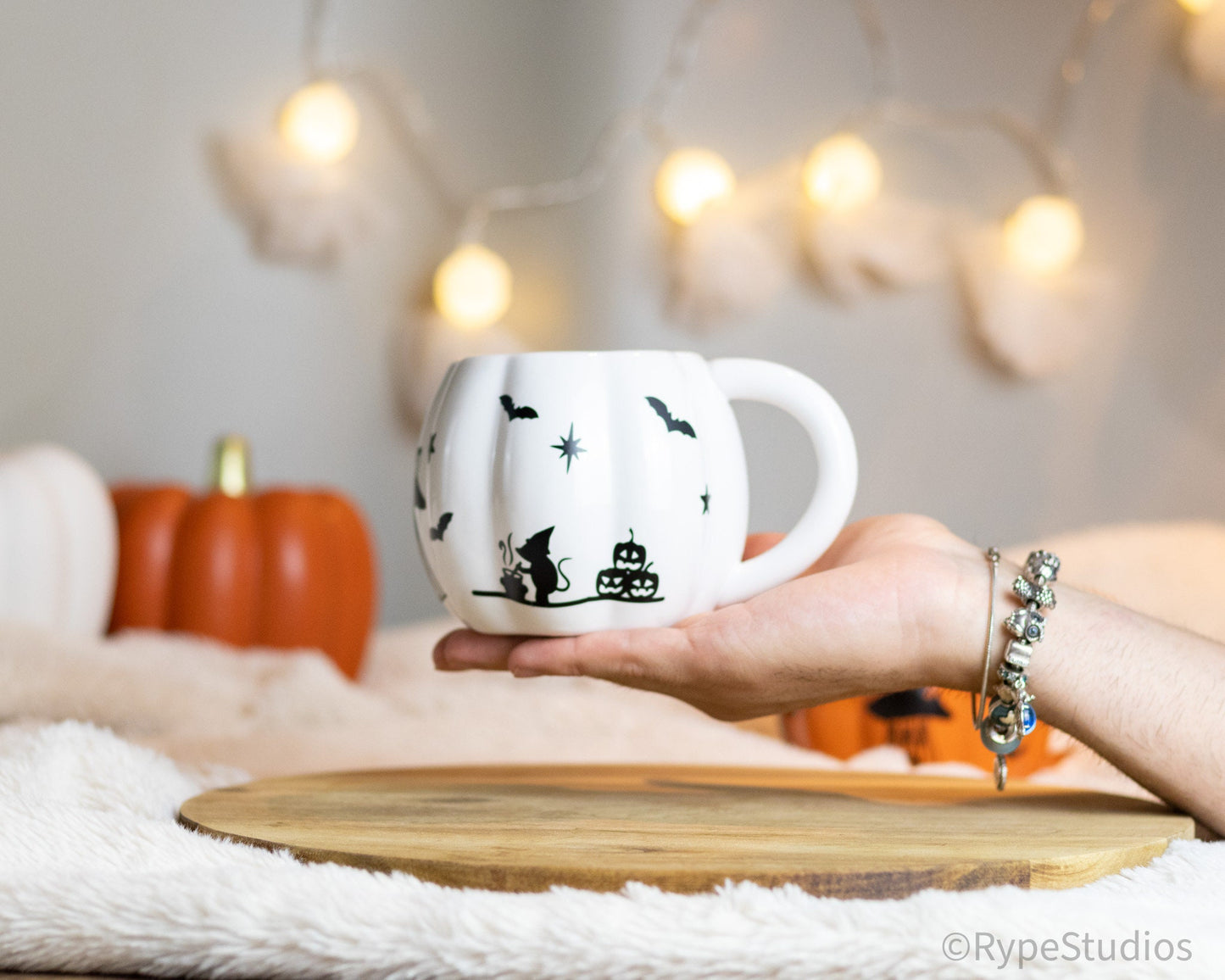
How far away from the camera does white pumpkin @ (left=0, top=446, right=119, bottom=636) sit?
1.37m

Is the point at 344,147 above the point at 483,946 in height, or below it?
above

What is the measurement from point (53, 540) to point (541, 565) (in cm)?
101

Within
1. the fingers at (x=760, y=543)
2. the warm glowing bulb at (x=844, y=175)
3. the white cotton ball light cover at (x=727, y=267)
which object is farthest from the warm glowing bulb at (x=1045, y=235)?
the fingers at (x=760, y=543)

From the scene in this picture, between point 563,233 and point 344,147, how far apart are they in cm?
41

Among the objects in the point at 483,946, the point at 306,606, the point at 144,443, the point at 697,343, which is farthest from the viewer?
the point at 697,343

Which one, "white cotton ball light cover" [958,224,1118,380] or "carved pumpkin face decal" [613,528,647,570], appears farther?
"white cotton ball light cover" [958,224,1118,380]

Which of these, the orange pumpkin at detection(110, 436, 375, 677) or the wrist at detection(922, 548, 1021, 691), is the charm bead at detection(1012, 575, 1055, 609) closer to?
the wrist at detection(922, 548, 1021, 691)

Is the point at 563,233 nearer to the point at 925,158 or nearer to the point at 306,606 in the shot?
the point at 925,158

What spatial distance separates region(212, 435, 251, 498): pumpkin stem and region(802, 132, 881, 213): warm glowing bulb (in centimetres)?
99

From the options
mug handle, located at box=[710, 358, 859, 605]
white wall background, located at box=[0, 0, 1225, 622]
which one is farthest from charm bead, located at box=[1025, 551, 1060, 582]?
white wall background, located at box=[0, 0, 1225, 622]

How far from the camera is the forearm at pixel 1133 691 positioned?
0.62 metres

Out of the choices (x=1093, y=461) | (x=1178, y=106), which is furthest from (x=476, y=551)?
(x=1178, y=106)

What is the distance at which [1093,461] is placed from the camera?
5.85 ft

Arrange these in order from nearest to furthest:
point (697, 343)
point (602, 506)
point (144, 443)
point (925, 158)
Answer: point (602, 506), point (144, 443), point (925, 158), point (697, 343)
